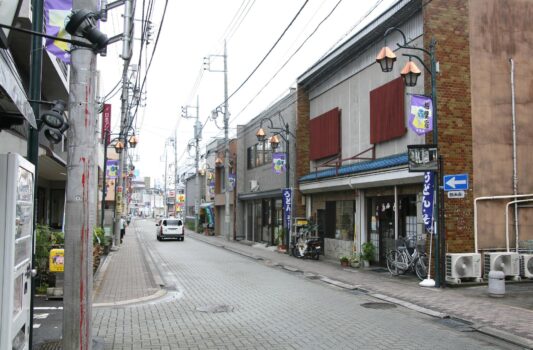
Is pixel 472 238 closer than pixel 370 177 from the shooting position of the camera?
Yes

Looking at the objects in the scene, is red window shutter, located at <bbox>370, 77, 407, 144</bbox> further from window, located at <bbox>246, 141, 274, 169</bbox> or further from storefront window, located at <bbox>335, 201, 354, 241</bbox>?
window, located at <bbox>246, 141, 274, 169</bbox>

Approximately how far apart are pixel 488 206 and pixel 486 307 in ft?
14.8

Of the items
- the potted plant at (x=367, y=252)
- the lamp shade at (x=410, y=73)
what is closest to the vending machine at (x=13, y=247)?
the lamp shade at (x=410, y=73)

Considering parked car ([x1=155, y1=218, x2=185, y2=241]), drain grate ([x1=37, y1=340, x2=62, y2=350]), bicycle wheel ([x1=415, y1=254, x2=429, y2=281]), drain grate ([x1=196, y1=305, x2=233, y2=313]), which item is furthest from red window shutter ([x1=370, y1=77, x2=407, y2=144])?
parked car ([x1=155, y1=218, x2=185, y2=241])

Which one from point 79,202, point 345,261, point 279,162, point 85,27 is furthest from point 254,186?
point 85,27

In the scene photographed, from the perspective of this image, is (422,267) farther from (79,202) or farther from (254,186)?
(254,186)

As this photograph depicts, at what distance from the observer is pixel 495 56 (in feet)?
47.4

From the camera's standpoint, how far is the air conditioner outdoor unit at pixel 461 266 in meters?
12.9

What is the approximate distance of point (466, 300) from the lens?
36.2 feet

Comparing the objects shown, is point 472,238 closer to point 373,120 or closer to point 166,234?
point 373,120

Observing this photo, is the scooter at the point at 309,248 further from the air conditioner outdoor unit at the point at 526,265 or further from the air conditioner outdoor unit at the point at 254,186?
the air conditioner outdoor unit at the point at 254,186

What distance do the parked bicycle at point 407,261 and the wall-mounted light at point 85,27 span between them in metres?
10.9

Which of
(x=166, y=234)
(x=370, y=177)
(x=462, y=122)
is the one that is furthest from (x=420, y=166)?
(x=166, y=234)

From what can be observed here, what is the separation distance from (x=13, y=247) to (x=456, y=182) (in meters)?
10.4
